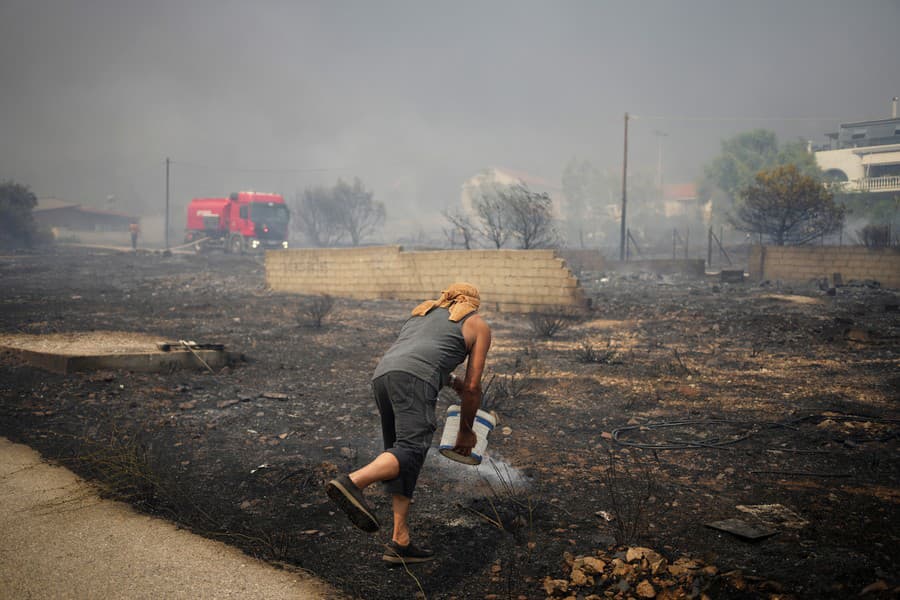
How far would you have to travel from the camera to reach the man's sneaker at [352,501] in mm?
2605

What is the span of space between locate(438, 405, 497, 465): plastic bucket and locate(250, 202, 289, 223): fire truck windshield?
28.5 m

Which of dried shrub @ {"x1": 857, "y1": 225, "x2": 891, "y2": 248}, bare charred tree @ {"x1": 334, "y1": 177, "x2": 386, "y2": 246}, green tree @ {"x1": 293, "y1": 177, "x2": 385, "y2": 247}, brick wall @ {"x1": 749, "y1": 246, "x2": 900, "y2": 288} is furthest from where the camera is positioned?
green tree @ {"x1": 293, "y1": 177, "x2": 385, "y2": 247}

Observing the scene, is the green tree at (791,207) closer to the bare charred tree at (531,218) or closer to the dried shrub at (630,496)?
the bare charred tree at (531,218)

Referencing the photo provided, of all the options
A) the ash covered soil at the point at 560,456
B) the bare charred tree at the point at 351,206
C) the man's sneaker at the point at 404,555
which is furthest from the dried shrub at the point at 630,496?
the bare charred tree at the point at 351,206

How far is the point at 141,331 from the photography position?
9.74 m

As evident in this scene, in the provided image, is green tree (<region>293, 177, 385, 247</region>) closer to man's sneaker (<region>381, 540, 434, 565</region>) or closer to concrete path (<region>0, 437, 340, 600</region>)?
concrete path (<region>0, 437, 340, 600</region>)

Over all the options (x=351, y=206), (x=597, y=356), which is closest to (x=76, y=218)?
(x=351, y=206)

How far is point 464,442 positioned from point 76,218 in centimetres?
6021

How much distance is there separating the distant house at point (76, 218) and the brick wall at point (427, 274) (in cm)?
4043

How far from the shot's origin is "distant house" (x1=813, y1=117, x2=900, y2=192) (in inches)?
1694

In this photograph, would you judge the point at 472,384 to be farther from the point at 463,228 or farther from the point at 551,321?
the point at 463,228

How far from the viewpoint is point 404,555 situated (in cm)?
286

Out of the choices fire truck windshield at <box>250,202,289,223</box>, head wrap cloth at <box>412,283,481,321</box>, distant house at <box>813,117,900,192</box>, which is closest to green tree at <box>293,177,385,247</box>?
fire truck windshield at <box>250,202,289,223</box>

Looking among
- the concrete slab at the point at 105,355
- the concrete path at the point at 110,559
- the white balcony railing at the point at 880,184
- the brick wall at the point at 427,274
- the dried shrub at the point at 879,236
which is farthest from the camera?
the white balcony railing at the point at 880,184
